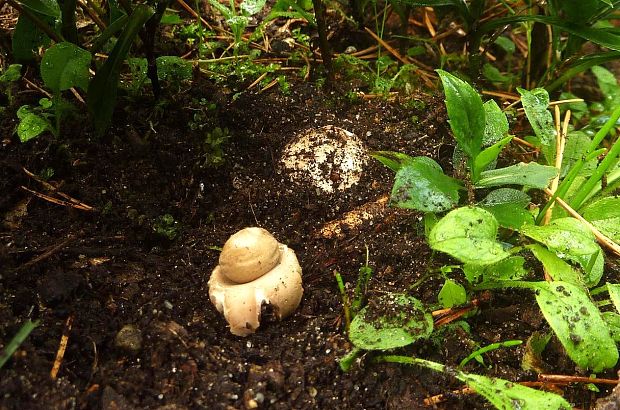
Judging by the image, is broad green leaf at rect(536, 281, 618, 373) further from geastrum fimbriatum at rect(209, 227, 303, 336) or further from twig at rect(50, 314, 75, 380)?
twig at rect(50, 314, 75, 380)

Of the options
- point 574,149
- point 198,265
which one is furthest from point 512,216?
point 198,265

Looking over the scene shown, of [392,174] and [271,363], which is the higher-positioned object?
[392,174]

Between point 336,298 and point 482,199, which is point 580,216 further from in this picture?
point 336,298

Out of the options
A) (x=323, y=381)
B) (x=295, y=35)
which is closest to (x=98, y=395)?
(x=323, y=381)

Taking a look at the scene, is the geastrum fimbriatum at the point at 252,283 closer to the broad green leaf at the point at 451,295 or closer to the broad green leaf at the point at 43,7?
the broad green leaf at the point at 451,295

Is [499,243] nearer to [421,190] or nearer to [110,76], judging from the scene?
[421,190]

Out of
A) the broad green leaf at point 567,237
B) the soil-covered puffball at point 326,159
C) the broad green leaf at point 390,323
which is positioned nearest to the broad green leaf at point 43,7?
the soil-covered puffball at point 326,159
